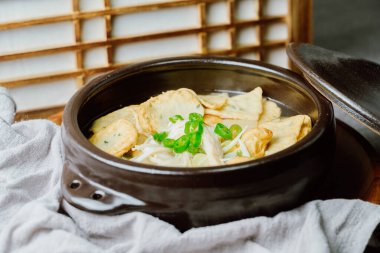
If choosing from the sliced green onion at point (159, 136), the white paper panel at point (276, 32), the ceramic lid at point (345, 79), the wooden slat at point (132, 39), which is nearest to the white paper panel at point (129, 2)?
the wooden slat at point (132, 39)

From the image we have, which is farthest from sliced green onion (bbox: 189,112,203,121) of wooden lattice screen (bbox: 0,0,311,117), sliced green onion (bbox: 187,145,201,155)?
wooden lattice screen (bbox: 0,0,311,117)

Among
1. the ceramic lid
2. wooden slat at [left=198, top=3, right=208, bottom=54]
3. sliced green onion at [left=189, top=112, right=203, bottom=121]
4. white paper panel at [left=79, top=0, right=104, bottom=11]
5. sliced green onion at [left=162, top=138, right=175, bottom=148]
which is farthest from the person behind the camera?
wooden slat at [left=198, top=3, right=208, bottom=54]

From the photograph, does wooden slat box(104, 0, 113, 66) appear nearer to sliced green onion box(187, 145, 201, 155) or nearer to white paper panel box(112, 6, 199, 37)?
white paper panel box(112, 6, 199, 37)

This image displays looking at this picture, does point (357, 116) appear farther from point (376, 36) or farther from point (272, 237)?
point (376, 36)

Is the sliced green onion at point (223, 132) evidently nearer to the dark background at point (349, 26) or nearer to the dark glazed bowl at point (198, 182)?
the dark glazed bowl at point (198, 182)

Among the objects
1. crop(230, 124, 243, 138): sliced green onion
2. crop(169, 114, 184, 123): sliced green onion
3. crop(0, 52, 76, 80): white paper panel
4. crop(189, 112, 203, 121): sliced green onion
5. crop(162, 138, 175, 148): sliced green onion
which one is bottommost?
crop(0, 52, 76, 80): white paper panel

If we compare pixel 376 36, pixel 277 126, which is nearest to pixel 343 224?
pixel 277 126
